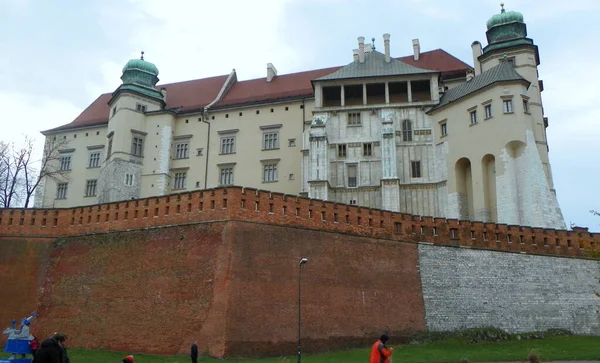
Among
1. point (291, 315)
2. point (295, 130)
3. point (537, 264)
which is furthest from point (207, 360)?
point (295, 130)

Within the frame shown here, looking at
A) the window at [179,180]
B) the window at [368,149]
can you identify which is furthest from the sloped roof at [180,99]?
the window at [368,149]

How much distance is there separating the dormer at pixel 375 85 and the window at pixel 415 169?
475 centimetres

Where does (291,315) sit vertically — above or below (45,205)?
below

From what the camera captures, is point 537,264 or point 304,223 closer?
point 304,223

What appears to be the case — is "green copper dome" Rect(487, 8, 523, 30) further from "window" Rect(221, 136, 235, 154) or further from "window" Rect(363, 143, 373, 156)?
"window" Rect(221, 136, 235, 154)

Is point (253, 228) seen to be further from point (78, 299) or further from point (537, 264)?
point (537, 264)

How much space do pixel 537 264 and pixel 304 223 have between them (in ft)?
43.9

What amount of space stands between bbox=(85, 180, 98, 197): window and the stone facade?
108ft

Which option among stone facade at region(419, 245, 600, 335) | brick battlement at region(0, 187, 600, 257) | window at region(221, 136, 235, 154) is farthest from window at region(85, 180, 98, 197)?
stone facade at region(419, 245, 600, 335)

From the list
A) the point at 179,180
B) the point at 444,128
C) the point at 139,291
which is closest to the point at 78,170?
the point at 179,180

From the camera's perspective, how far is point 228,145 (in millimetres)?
51000

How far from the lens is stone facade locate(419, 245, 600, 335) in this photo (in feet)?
97.5

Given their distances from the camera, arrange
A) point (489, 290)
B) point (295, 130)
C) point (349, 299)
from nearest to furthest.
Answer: point (349, 299), point (489, 290), point (295, 130)

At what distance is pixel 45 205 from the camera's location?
53719 millimetres
